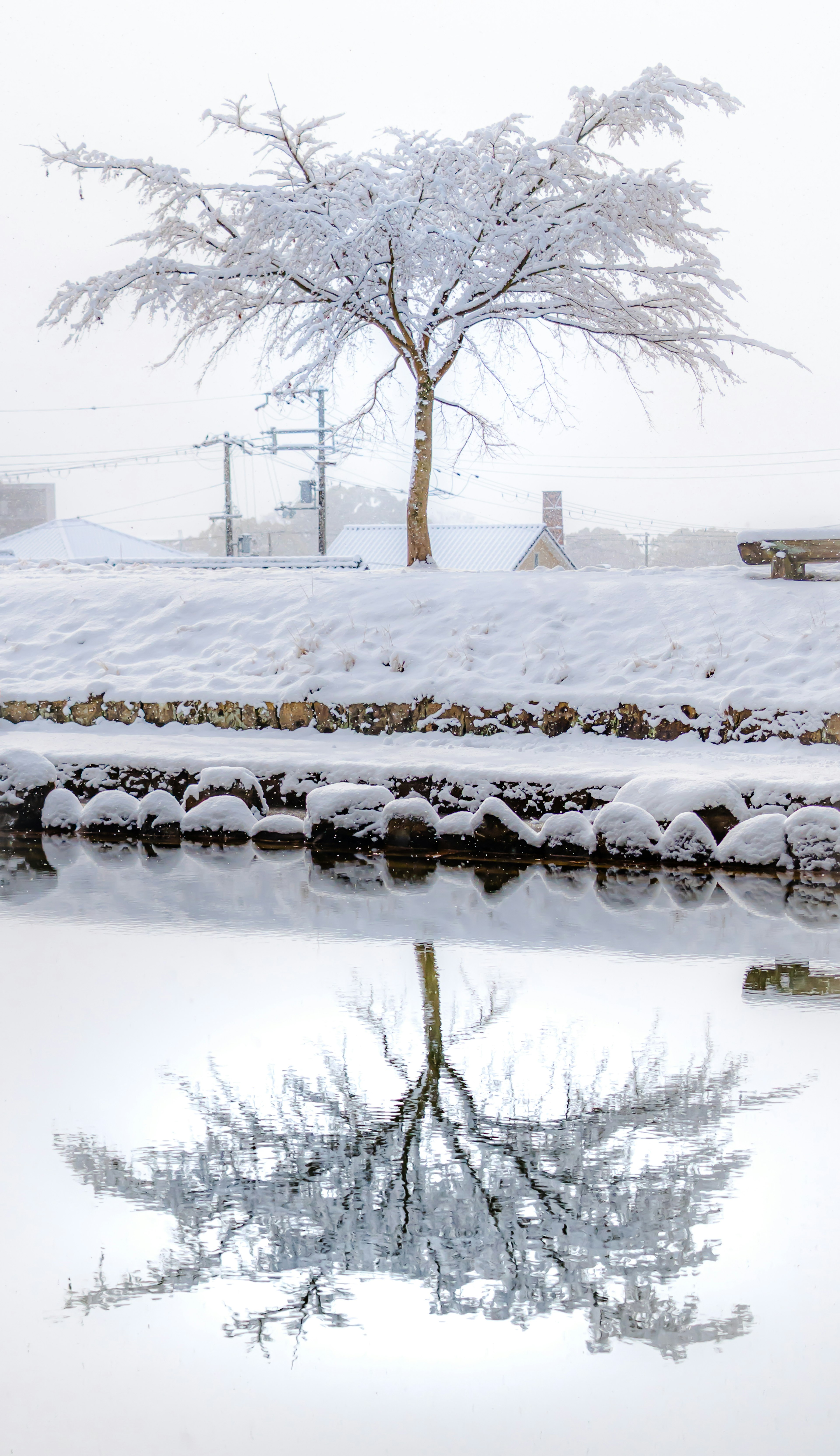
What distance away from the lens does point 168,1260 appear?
3133mm

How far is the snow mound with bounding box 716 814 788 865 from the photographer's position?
330 inches

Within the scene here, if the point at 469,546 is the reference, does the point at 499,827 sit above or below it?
below

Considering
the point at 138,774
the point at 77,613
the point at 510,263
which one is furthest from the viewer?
the point at 510,263

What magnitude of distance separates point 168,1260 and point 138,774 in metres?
7.75

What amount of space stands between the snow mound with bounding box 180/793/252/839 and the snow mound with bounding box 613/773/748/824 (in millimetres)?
2817

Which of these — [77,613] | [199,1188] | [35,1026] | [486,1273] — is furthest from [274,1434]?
[77,613]

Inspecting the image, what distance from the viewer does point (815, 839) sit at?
828 cm

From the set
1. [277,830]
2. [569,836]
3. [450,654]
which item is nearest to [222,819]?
[277,830]

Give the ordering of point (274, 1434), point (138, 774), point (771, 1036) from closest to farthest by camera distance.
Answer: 1. point (274, 1434)
2. point (771, 1036)
3. point (138, 774)

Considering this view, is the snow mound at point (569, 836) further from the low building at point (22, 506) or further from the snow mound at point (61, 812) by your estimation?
the low building at point (22, 506)

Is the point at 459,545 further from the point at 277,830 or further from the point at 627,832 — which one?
the point at 627,832

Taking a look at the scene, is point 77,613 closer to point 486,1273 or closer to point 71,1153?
point 71,1153

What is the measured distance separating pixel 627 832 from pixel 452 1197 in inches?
210

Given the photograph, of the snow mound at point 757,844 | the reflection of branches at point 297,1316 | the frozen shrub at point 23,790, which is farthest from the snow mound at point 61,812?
the reflection of branches at point 297,1316
